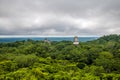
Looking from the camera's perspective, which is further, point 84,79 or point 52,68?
point 52,68

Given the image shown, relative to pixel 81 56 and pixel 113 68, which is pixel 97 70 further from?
pixel 81 56

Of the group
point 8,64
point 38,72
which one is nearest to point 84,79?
point 38,72

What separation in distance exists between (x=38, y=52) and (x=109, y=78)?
3593 cm

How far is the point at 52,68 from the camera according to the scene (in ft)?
132

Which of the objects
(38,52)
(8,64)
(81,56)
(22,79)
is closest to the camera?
(22,79)

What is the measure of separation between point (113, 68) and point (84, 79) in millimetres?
14061

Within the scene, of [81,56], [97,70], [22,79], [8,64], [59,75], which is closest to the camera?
[22,79]

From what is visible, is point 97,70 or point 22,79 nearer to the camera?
point 22,79

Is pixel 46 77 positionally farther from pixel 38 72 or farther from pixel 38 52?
pixel 38 52

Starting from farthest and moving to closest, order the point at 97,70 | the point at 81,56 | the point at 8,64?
the point at 81,56 → the point at 8,64 → the point at 97,70

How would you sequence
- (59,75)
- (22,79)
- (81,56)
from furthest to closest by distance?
1. (81,56)
2. (59,75)
3. (22,79)

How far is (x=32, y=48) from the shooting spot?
238 feet

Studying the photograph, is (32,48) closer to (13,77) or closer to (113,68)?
(113,68)

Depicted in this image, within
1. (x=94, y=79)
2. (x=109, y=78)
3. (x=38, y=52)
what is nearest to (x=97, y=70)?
(x=109, y=78)
